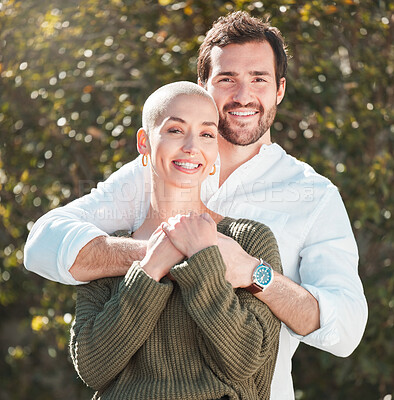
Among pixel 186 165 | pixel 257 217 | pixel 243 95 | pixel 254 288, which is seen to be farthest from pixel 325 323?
pixel 243 95

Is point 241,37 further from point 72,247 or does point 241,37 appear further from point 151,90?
point 151,90

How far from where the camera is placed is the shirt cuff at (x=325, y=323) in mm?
2080

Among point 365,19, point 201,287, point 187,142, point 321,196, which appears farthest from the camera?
point 365,19

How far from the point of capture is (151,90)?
3664 millimetres

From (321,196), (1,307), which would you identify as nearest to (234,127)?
(321,196)

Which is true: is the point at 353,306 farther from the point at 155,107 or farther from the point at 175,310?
the point at 155,107

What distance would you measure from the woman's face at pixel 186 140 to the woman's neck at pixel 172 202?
34mm

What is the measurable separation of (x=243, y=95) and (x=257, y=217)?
477 mm

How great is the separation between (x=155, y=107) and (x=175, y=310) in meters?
0.61

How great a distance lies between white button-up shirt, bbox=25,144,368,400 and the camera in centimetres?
213

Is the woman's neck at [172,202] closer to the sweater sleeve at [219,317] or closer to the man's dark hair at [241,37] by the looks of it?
the sweater sleeve at [219,317]

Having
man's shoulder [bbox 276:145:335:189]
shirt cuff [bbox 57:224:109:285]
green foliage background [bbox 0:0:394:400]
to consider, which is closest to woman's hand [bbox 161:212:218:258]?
shirt cuff [bbox 57:224:109:285]

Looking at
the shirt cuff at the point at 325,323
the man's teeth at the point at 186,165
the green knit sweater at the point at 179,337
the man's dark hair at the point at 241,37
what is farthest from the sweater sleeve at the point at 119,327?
the man's dark hair at the point at 241,37

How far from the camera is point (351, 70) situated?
12.8 feet
